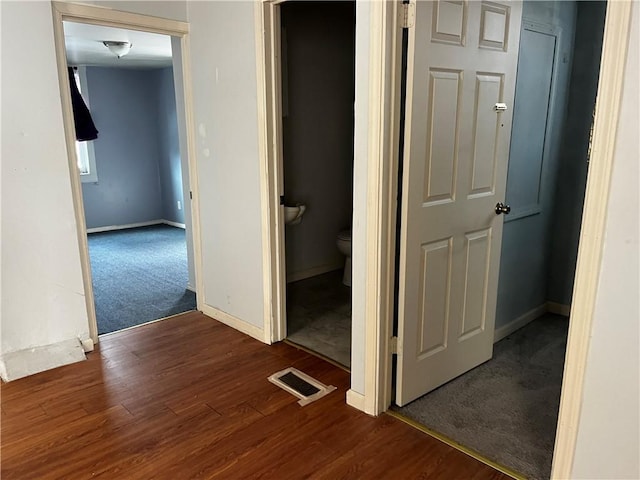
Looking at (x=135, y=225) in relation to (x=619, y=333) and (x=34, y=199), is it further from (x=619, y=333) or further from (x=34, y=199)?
(x=619, y=333)

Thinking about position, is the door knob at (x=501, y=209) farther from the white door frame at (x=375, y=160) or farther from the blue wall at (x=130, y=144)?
the blue wall at (x=130, y=144)

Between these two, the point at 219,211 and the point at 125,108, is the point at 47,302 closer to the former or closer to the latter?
the point at 219,211

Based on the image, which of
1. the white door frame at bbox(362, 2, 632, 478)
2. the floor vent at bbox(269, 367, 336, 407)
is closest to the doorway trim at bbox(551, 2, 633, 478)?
the white door frame at bbox(362, 2, 632, 478)

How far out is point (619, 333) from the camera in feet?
4.84

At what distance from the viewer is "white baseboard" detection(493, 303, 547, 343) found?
3113 mm

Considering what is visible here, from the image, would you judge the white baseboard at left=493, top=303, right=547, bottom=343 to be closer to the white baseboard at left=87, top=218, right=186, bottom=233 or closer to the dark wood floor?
the dark wood floor

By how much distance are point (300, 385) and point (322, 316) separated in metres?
1.02

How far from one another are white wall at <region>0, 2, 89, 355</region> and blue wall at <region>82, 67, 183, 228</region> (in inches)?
158

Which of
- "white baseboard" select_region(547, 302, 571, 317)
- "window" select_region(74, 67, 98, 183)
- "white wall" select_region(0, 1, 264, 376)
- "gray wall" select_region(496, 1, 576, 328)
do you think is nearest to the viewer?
"white wall" select_region(0, 1, 264, 376)

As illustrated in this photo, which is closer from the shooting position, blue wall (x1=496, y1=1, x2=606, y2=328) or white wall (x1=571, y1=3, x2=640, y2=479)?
white wall (x1=571, y1=3, x2=640, y2=479)

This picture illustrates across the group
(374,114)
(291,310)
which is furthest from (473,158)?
(291,310)

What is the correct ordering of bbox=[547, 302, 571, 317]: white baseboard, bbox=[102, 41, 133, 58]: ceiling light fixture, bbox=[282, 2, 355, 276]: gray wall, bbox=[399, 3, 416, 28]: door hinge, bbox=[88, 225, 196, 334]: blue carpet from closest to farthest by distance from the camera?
1. bbox=[399, 3, 416, 28]: door hinge
2. bbox=[547, 302, 571, 317]: white baseboard
3. bbox=[88, 225, 196, 334]: blue carpet
4. bbox=[282, 2, 355, 276]: gray wall
5. bbox=[102, 41, 133, 58]: ceiling light fixture

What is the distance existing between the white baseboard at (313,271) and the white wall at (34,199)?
6.41ft

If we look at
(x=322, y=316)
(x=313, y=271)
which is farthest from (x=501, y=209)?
(x=313, y=271)
